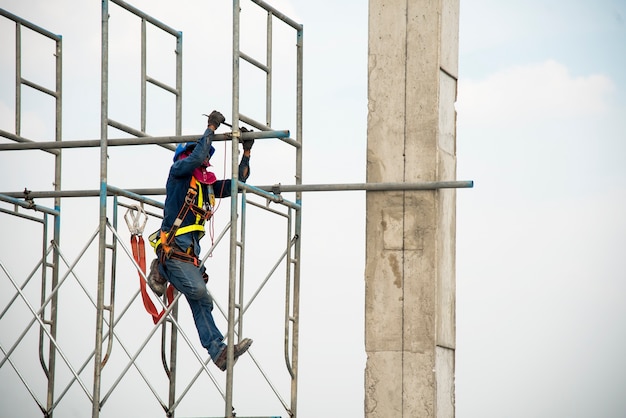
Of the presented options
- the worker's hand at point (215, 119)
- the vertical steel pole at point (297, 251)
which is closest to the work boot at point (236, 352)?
the vertical steel pole at point (297, 251)

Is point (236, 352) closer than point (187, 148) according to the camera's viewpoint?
Yes

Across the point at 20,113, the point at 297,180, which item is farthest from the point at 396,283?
the point at 20,113

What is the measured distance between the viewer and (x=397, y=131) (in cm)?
1318

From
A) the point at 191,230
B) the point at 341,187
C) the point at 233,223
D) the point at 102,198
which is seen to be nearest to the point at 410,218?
the point at 341,187

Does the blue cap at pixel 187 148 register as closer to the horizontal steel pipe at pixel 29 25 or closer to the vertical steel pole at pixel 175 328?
the vertical steel pole at pixel 175 328

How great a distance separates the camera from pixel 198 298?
1255 centimetres

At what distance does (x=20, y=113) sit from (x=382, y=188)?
13.8ft

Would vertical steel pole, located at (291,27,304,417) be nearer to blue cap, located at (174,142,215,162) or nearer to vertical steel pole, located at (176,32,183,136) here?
blue cap, located at (174,142,215,162)

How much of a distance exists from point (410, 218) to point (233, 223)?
74.9 inches

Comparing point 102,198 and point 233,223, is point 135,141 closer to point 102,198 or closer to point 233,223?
point 102,198

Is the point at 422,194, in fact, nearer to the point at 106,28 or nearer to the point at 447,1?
the point at 447,1

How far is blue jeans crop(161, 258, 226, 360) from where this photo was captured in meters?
12.5

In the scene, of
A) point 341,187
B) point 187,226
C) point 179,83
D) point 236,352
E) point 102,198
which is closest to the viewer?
point 236,352

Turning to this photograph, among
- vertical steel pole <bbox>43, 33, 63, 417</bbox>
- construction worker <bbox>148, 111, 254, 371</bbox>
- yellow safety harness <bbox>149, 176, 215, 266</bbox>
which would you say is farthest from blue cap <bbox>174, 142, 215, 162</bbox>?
vertical steel pole <bbox>43, 33, 63, 417</bbox>
